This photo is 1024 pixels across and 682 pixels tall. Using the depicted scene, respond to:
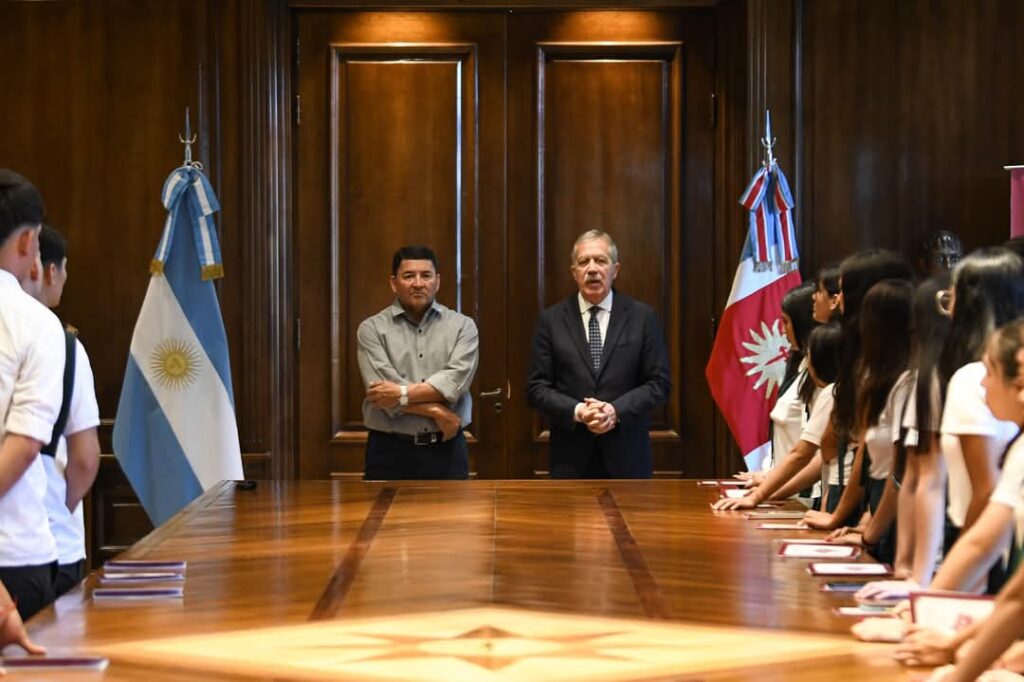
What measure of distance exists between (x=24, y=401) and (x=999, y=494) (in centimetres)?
179

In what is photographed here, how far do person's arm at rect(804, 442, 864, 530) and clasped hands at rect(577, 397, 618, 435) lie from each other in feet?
5.34

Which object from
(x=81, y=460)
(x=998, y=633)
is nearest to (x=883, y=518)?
(x=998, y=633)

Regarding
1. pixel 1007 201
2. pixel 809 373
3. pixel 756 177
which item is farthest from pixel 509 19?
pixel 809 373

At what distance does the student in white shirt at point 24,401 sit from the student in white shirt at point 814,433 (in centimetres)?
189

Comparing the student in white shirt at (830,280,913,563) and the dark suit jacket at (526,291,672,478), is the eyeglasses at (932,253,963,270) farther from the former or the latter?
the student in white shirt at (830,280,913,563)

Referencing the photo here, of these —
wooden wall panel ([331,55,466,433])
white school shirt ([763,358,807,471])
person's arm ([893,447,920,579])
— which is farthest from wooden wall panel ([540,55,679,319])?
person's arm ([893,447,920,579])

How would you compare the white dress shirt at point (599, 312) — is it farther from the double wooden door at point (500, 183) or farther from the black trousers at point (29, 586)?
the black trousers at point (29, 586)

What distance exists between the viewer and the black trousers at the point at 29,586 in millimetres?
3020

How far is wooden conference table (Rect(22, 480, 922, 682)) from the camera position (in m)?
2.36

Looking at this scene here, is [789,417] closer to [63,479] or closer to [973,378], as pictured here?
[973,378]

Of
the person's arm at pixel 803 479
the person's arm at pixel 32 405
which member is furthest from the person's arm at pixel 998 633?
the person's arm at pixel 803 479

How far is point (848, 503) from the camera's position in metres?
3.84

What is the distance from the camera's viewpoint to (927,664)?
7.73 feet

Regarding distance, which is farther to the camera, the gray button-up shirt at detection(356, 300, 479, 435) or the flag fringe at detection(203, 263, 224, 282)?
the flag fringe at detection(203, 263, 224, 282)
